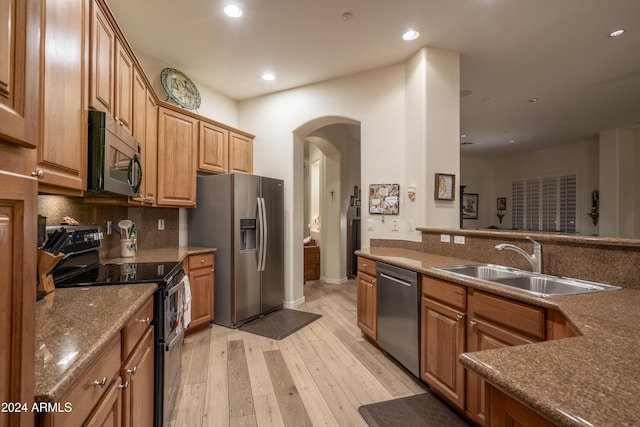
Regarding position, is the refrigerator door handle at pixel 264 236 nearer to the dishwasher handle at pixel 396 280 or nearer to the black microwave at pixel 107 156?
the dishwasher handle at pixel 396 280

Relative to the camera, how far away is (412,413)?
1863 millimetres

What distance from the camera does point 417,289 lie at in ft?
7.03

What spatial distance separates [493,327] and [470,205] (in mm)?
7573

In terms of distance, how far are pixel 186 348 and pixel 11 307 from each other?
2595 mm

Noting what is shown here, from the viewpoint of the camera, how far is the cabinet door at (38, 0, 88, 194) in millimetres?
1132

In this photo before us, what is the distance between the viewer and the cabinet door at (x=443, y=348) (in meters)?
1.77

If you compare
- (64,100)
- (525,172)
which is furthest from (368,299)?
(525,172)

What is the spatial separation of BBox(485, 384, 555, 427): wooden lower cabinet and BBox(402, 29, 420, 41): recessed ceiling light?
2915mm

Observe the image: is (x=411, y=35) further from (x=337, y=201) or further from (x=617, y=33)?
(x=337, y=201)

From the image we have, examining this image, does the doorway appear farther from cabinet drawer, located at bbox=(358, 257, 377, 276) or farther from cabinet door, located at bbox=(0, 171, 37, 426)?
cabinet door, located at bbox=(0, 171, 37, 426)

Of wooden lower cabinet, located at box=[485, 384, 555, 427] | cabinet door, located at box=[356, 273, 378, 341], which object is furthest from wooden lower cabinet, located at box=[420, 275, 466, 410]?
wooden lower cabinet, located at box=[485, 384, 555, 427]

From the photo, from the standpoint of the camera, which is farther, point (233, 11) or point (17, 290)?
point (233, 11)

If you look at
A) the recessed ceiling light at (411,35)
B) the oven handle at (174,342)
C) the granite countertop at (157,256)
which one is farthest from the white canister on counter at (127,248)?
the recessed ceiling light at (411,35)

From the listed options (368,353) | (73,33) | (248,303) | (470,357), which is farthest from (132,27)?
(368,353)
